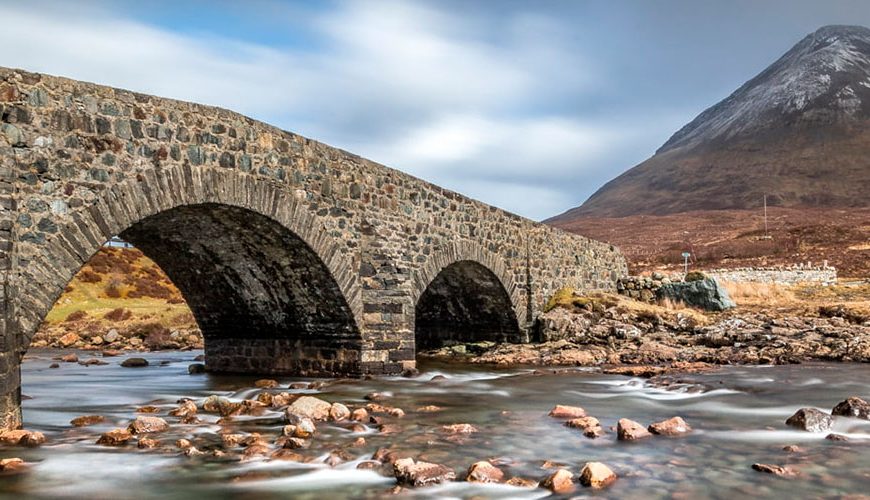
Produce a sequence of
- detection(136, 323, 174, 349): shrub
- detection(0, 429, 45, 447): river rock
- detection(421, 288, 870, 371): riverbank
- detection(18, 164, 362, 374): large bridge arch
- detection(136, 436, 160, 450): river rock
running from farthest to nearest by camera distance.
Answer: detection(136, 323, 174, 349): shrub < detection(421, 288, 870, 371): riverbank < detection(18, 164, 362, 374): large bridge arch < detection(136, 436, 160, 450): river rock < detection(0, 429, 45, 447): river rock

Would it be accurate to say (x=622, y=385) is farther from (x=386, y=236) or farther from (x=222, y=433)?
(x=222, y=433)

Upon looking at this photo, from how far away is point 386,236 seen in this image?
44.5 feet

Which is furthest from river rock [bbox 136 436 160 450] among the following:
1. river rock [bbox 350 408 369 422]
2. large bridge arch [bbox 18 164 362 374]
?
river rock [bbox 350 408 369 422]

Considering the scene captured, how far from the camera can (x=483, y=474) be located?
20.1 feet

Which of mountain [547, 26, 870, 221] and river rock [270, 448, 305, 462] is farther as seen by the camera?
mountain [547, 26, 870, 221]

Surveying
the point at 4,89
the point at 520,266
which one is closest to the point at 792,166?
the point at 520,266

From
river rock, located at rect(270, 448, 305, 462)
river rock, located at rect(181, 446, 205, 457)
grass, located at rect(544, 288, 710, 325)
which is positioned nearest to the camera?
river rock, located at rect(270, 448, 305, 462)

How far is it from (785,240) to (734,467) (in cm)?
5488

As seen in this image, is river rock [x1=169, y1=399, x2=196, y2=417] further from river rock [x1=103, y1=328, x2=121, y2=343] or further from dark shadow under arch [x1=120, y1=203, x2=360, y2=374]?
river rock [x1=103, y1=328, x2=121, y2=343]

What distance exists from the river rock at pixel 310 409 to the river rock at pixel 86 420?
254cm

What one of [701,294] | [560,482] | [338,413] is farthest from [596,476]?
[701,294]

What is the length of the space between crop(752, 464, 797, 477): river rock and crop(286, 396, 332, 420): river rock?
16.5 feet

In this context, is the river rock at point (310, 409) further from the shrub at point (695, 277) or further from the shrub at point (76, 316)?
the shrub at point (76, 316)

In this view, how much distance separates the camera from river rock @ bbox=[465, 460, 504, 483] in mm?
6078
